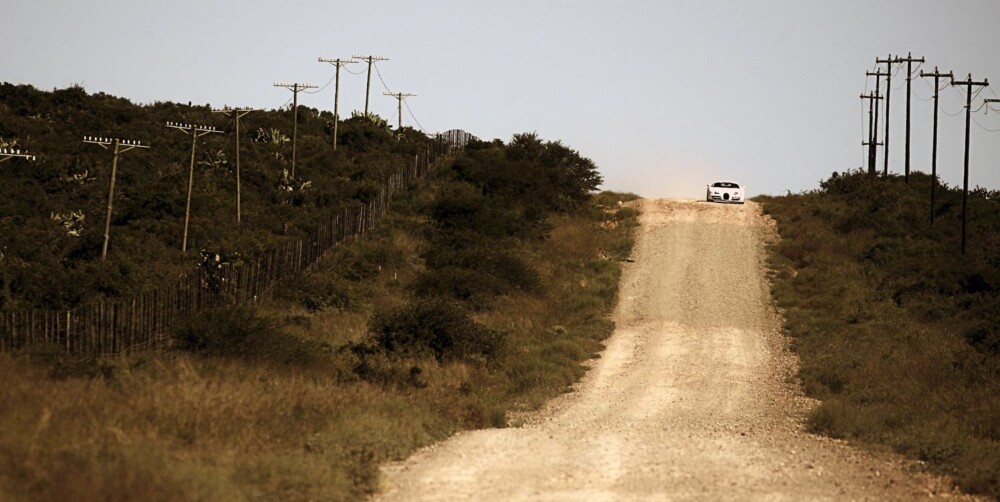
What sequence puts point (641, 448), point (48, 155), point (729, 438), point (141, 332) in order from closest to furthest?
point (641, 448) → point (729, 438) → point (141, 332) → point (48, 155)

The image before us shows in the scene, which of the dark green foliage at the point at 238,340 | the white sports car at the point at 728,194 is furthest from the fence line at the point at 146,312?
the white sports car at the point at 728,194

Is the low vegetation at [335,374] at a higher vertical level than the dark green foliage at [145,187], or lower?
lower

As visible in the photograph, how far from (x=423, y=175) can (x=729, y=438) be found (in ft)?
145

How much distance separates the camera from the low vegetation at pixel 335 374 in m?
11.5

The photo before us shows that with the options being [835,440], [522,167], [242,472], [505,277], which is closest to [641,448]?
[835,440]

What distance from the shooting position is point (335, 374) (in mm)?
21406

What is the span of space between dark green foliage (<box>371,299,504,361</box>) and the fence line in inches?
195

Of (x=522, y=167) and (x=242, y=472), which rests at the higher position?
(x=522, y=167)

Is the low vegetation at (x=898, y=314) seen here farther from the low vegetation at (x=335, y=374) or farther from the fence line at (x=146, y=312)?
the fence line at (x=146, y=312)

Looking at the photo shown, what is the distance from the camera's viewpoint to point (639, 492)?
13.1m

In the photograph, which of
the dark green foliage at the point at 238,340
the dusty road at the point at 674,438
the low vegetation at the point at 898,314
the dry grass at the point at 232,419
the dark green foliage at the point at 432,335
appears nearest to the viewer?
the dry grass at the point at 232,419

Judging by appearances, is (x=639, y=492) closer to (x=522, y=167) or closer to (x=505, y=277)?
(x=505, y=277)

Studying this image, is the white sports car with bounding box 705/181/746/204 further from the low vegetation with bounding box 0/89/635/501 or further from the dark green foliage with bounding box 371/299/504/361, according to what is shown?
the dark green foliage with bounding box 371/299/504/361

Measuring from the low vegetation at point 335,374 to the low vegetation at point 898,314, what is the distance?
691cm
